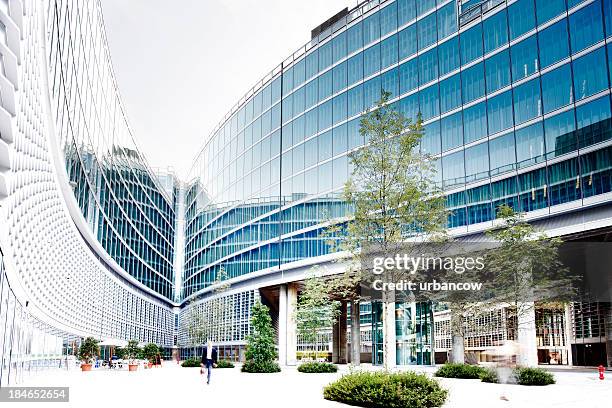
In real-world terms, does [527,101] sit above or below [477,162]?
above

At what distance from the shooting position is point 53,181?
3541cm

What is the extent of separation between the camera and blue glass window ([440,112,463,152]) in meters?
44.5

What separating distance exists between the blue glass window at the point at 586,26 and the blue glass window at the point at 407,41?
13351 millimetres

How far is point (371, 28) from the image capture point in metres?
53.6

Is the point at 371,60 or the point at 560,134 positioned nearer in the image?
the point at 560,134

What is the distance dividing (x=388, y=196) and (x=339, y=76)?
34933mm

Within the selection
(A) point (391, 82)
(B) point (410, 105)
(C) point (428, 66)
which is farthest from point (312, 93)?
(C) point (428, 66)

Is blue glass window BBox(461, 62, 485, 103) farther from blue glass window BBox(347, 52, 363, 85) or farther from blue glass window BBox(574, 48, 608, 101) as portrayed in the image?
blue glass window BBox(347, 52, 363, 85)

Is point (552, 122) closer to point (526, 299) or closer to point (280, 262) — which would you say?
point (526, 299)

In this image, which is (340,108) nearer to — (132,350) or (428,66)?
(428,66)

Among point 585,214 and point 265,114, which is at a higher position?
point 265,114

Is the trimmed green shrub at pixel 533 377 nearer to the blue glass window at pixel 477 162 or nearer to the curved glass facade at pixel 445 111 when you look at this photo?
the curved glass facade at pixel 445 111

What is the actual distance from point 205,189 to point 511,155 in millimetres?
50766

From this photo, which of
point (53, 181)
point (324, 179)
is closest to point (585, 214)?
point (324, 179)
